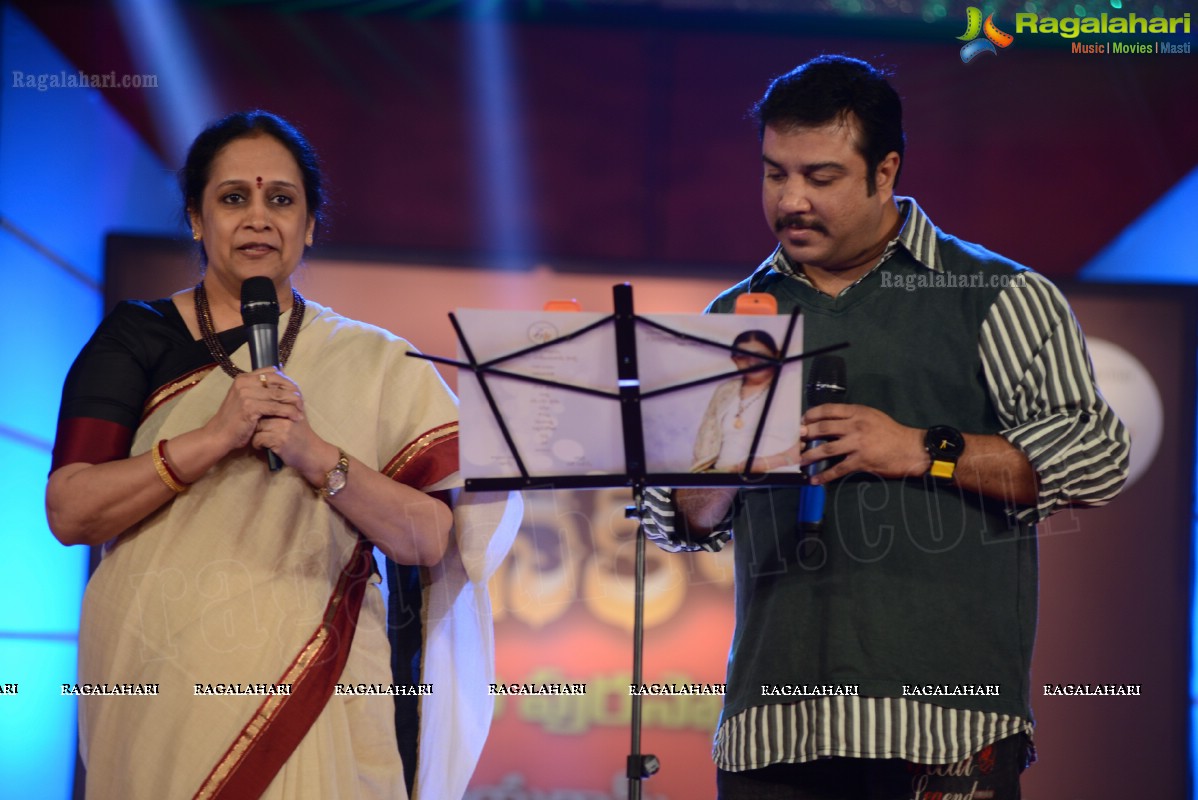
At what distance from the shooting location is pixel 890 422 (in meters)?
1.89

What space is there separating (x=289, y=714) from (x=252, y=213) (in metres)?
0.88

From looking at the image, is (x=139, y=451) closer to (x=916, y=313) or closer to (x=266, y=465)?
(x=266, y=465)

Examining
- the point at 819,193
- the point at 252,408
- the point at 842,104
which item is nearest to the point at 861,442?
the point at 819,193

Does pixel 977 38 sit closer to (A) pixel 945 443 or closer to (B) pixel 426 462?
(A) pixel 945 443

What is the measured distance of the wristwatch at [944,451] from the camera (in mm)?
1892

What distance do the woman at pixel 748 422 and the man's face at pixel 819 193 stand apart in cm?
45

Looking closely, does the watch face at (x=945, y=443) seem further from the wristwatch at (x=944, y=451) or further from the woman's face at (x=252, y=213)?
the woman's face at (x=252, y=213)

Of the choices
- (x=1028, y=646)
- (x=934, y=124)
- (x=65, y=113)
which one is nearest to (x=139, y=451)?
(x=1028, y=646)

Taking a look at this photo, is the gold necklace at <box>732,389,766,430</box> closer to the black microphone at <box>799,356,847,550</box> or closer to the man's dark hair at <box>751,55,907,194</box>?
the black microphone at <box>799,356,847,550</box>

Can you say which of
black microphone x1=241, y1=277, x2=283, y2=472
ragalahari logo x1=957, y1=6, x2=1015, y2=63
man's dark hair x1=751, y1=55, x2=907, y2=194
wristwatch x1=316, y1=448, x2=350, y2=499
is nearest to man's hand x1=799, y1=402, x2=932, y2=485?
man's dark hair x1=751, y1=55, x2=907, y2=194

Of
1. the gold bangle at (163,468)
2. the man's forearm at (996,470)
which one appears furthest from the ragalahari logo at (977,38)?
the gold bangle at (163,468)

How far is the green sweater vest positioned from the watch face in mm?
70

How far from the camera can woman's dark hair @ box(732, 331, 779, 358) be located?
1.67 metres

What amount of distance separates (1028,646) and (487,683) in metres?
0.97
